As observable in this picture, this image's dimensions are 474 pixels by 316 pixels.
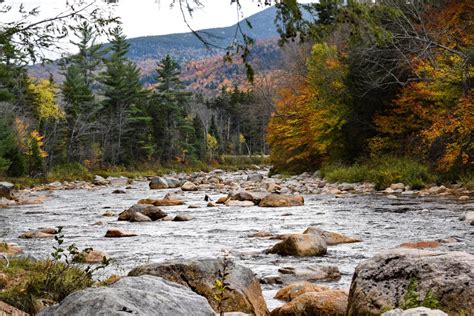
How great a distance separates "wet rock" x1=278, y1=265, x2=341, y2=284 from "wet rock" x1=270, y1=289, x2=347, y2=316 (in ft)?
5.21

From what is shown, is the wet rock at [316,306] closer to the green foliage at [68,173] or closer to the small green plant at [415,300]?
the small green plant at [415,300]

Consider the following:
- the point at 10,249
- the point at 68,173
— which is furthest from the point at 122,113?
the point at 10,249

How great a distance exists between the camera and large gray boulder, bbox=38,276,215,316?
9.28 feet

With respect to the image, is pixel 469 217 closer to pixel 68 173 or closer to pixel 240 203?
pixel 240 203

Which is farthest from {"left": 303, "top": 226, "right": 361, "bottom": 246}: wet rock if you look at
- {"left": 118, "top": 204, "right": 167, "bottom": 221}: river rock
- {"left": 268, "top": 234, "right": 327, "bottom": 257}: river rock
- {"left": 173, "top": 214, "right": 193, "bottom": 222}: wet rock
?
{"left": 118, "top": 204, "right": 167, "bottom": 221}: river rock

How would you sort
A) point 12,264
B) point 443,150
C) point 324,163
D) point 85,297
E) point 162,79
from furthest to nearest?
point 162,79 → point 324,163 → point 443,150 → point 12,264 → point 85,297

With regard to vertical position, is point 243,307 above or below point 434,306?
below

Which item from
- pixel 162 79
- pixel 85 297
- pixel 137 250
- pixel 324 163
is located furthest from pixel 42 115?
pixel 85 297

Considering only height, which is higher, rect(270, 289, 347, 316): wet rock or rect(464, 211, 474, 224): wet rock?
rect(270, 289, 347, 316): wet rock

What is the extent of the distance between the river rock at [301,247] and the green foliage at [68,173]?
2745 cm

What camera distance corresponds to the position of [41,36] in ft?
19.8

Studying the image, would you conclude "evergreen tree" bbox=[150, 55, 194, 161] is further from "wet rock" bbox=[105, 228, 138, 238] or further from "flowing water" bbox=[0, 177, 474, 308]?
"wet rock" bbox=[105, 228, 138, 238]

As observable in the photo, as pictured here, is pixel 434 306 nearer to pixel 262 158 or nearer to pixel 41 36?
pixel 41 36

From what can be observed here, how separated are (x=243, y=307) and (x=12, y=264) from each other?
124 inches
